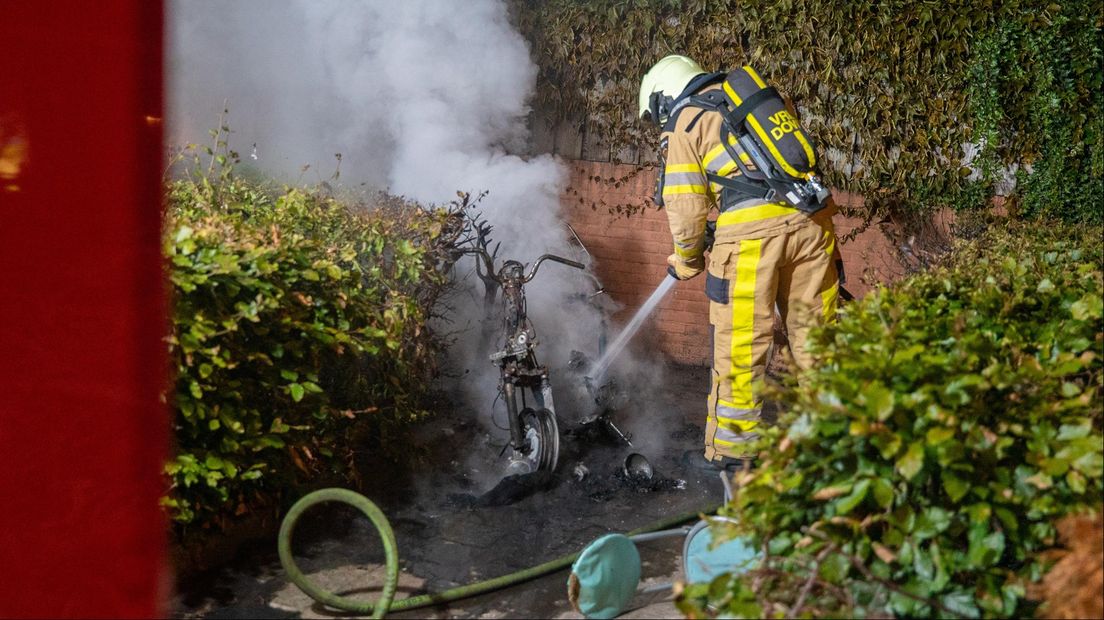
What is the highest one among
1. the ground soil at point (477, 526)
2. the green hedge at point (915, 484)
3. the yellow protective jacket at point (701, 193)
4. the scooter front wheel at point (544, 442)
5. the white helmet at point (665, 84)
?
the white helmet at point (665, 84)

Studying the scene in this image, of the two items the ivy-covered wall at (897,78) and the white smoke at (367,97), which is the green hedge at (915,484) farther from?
the ivy-covered wall at (897,78)

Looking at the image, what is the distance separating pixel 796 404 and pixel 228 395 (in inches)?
86.0

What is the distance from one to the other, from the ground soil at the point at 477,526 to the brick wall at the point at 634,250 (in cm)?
175

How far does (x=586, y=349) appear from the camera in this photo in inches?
258

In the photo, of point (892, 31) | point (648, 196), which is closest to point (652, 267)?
point (648, 196)

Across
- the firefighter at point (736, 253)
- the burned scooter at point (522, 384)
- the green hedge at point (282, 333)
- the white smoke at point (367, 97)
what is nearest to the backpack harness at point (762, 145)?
the firefighter at point (736, 253)

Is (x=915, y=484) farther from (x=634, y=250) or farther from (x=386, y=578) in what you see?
(x=634, y=250)

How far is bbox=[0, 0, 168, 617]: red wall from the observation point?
127 inches

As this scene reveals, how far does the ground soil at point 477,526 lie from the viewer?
3797 mm

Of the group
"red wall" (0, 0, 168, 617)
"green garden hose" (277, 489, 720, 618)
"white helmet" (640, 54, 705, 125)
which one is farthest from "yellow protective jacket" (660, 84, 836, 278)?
"red wall" (0, 0, 168, 617)

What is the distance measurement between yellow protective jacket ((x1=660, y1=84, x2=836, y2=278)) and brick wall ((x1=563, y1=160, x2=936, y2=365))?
10.1 feet

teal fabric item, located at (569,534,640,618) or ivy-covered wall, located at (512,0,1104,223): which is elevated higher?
ivy-covered wall, located at (512,0,1104,223)

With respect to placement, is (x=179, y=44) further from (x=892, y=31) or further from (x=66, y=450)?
(x=892, y=31)

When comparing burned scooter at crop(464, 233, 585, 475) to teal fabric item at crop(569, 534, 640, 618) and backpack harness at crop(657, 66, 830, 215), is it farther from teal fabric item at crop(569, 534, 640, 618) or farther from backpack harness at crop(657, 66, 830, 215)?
teal fabric item at crop(569, 534, 640, 618)
